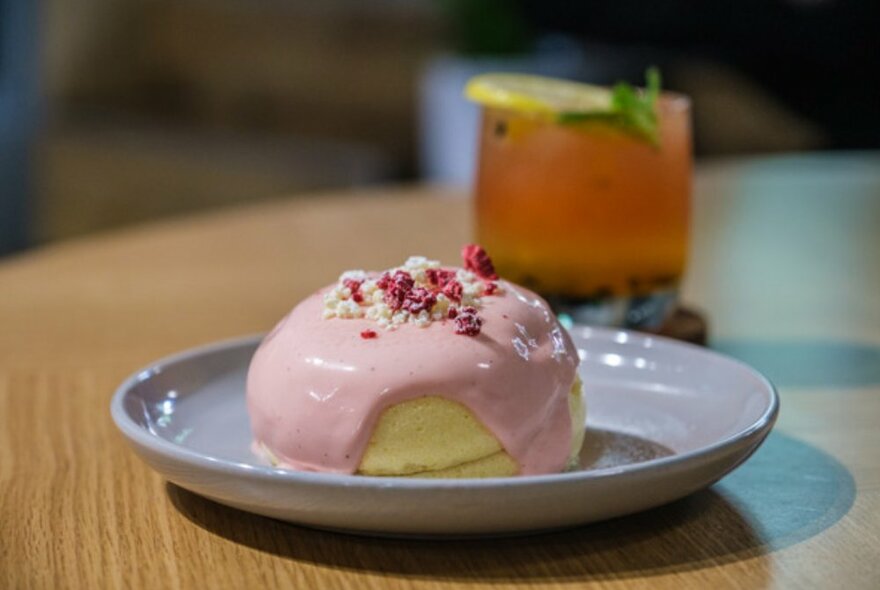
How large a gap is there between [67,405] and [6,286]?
1.54 ft

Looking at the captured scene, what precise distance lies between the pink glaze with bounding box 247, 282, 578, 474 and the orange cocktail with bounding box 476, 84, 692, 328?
0.39 meters

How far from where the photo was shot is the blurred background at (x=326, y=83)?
3.89 meters

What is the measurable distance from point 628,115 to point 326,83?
3.05 metres

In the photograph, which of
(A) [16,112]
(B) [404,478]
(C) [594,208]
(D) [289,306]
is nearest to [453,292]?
(B) [404,478]

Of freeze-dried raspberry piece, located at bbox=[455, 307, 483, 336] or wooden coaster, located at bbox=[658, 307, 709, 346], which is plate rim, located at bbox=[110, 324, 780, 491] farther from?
wooden coaster, located at bbox=[658, 307, 709, 346]

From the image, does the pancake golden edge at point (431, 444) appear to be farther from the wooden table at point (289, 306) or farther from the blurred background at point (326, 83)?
the blurred background at point (326, 83)

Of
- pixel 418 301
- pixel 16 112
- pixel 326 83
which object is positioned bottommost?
pixel 16 112

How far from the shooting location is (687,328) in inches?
50.8

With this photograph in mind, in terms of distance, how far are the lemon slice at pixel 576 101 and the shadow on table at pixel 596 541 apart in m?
0.45

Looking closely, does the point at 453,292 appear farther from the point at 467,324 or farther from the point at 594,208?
the point at 594,208

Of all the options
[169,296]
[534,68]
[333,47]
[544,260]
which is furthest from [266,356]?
[333,47]

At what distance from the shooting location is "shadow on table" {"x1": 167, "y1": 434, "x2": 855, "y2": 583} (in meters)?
0.73

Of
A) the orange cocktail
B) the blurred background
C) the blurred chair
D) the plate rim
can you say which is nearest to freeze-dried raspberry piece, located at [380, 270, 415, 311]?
the plate rim

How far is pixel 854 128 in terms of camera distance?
13.0 ft
